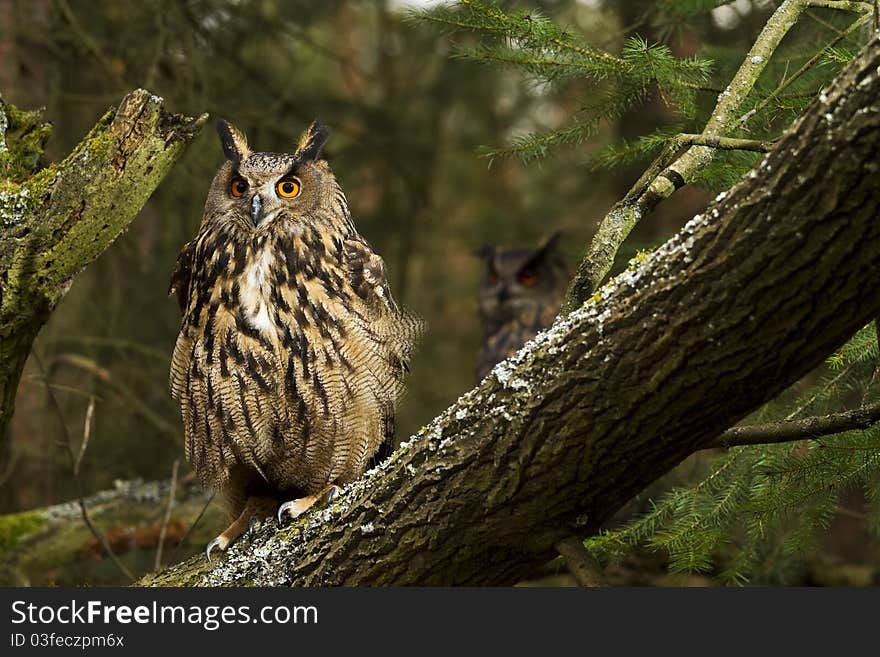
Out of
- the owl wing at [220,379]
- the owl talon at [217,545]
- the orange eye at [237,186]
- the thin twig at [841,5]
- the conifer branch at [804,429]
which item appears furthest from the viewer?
the orange eye at [237,186]

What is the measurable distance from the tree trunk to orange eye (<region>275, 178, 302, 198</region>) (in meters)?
1.20

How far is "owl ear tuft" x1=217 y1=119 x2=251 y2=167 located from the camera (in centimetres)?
345

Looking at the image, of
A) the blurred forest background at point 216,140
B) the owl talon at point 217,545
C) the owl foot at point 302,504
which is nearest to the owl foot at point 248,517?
the owl talon at point 217,545

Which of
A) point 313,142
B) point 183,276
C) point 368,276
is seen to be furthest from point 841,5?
point 183,276

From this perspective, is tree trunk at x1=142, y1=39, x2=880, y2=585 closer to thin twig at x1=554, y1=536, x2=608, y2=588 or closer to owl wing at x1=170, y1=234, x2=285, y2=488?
thin twig at x1=554, y1=536, x2=608, y2=588

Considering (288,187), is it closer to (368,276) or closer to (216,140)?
(368,276)

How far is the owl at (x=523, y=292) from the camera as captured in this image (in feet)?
20.3

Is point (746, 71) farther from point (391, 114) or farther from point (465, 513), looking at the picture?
point (391, 114)

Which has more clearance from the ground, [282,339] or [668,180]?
[282,339]

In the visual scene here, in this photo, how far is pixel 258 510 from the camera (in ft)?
11.4

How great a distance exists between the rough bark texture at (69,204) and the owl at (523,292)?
366 centimetres

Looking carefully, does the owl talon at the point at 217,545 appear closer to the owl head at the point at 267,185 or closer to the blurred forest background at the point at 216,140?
the blurred forest background at the point at 216,140

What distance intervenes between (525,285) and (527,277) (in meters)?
0.05

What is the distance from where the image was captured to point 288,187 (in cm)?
339
